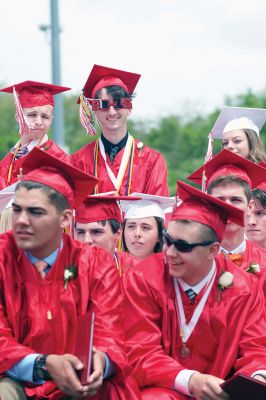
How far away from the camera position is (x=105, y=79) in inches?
370

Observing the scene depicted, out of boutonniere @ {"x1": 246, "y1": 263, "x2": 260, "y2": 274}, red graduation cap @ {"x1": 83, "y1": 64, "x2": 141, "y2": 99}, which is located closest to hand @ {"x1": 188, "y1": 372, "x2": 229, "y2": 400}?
boutonniere @ {"x1": 246, "y1": 263, "x2": 260, "y2": 274}

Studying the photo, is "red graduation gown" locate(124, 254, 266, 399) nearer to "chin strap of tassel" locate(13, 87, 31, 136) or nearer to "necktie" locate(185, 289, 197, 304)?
"necktie" locate(185, 289, 197, 304)

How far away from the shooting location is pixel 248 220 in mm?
8828

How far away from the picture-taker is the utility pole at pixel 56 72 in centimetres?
Answer: 1847

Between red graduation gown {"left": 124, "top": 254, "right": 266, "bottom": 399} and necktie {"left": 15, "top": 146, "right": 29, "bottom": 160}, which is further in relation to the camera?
necktie {"left": 15, "top": 146, "right": 29, "bottom": 160}

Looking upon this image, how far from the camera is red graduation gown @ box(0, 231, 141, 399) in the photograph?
6137mm

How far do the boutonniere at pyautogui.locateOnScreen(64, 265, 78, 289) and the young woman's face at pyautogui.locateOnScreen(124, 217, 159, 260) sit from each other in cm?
243

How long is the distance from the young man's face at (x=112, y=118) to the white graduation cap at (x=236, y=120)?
1026 mm

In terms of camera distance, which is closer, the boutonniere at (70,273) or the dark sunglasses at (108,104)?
the boutonniere at (70,273)

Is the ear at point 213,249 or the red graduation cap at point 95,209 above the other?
the red graduation cap at point 95,209

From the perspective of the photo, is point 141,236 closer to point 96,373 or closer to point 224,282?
point 224,282

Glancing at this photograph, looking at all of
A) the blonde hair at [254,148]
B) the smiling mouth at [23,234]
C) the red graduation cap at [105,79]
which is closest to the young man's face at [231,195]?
the blonde hair at [254,148]

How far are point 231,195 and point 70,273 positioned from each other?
1.81 metres

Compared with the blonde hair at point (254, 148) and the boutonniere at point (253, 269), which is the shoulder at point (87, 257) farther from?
the blonde hair at point (254, 148)
